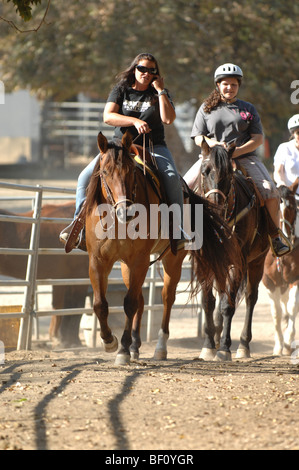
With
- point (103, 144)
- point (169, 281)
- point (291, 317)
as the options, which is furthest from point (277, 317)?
point (103, 144)

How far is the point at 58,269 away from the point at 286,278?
3.22 m

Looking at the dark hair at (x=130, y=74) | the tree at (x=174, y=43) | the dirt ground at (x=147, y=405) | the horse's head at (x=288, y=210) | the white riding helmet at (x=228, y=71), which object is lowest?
the dirt ground at (x=147, y=405)

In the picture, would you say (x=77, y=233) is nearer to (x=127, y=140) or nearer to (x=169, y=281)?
(x=127, y=140)

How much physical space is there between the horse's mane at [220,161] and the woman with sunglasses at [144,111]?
19.0 inches

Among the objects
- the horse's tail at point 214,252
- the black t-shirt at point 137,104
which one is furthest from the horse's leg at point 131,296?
the black t-shirt at point 137,104

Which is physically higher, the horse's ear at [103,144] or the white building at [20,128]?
the white building at [20,128]

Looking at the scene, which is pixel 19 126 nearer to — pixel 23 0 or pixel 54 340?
pixel 54 340

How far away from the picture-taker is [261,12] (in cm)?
2242

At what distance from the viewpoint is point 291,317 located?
9922 millimetres

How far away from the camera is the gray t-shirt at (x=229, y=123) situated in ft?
26.8

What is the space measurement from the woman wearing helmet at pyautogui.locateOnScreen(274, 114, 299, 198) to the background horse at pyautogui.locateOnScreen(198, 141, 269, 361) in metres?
1.62

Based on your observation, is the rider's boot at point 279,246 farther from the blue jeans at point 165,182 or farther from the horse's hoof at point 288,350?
the blue jeans at point 165,182

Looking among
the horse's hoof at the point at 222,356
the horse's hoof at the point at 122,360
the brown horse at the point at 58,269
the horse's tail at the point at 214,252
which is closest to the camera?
the horse's hoof at the point at 122,360

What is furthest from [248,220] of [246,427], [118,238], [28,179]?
[28,179]
